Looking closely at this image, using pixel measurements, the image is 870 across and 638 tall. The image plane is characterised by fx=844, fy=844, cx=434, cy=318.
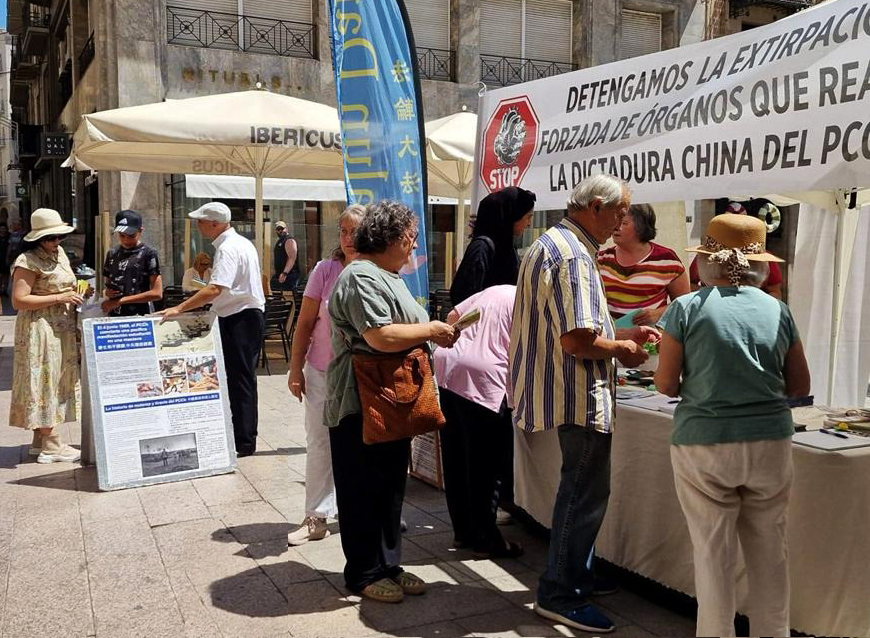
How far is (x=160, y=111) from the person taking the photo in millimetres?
8672

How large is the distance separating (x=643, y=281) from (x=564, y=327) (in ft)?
6.20

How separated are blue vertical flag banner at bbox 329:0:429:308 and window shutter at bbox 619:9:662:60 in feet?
48.0

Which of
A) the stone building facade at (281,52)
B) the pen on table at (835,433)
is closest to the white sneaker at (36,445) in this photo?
the stone building facade at (281,52)

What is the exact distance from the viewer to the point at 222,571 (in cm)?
415

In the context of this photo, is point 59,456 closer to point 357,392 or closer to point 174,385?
point 174,385

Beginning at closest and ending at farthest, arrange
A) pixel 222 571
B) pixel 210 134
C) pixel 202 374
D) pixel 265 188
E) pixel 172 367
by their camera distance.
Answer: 1. pixel 222 571
2. pixel 172 367
3. pixel 202 374
4. pixel 210 134
5. pixel 265 188

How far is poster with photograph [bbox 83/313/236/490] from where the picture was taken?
18.1 ft

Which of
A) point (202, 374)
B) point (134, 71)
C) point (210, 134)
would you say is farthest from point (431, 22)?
point (202, 374)

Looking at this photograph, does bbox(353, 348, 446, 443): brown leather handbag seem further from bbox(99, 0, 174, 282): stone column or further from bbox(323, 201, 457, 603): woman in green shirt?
bbox(99, 0, 174, 282): stone column

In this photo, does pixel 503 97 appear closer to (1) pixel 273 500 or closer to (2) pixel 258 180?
(1) pixel 273 500

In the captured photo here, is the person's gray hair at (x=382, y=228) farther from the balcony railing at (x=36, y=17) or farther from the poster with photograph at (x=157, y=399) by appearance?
the balcony railing at (x=36, y=17)

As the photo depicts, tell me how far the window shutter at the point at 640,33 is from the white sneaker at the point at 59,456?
15.4 m

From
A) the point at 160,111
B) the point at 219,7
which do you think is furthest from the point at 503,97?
the point at 219,7

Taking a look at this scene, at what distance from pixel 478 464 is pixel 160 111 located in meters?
6.02
